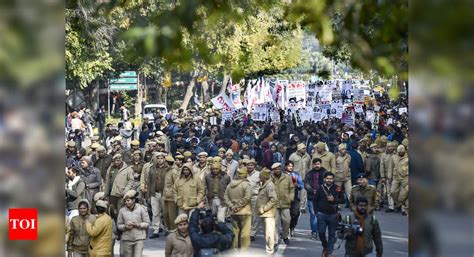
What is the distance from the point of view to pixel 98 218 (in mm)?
11984

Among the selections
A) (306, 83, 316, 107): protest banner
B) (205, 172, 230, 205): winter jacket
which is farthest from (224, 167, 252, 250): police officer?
(306, 83, 316, 107): protest banner

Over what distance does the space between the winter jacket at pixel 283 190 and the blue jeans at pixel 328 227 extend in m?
1.24

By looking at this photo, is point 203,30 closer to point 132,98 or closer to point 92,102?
point 92,102

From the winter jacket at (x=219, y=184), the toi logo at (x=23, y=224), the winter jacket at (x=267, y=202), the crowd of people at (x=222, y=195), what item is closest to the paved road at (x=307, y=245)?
the crowd of people at (x=222, y=195)

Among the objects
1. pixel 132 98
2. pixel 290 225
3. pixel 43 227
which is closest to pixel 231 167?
pixel 290 225

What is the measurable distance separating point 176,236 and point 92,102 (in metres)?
38.3

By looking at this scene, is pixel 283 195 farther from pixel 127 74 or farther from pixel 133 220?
pixel 127 74

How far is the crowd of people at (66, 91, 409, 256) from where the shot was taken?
12.3m

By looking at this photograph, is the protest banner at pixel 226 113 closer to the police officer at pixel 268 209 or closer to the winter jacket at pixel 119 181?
the winter jacket at pixel 119 181

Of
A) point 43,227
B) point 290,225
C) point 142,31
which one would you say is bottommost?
point 290,225

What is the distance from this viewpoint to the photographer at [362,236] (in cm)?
1259

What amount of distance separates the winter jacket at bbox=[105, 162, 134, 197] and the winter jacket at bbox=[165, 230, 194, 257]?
11.6ft

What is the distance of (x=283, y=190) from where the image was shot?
15.6 meters

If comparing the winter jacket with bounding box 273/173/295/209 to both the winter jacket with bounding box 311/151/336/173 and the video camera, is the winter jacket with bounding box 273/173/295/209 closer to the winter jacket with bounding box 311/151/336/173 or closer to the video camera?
the video camera
